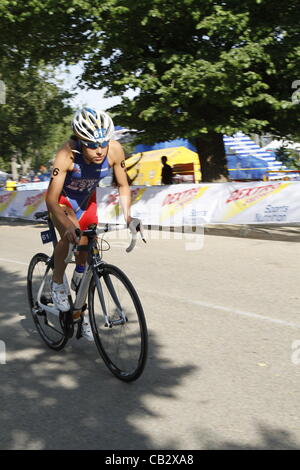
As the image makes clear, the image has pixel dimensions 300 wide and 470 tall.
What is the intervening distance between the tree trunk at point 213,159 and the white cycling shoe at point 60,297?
13029 millimetres

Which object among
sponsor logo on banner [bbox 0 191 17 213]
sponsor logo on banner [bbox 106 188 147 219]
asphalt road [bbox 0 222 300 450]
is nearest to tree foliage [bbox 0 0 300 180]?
sponsor logo on banner [bbox 106 188 147 219]

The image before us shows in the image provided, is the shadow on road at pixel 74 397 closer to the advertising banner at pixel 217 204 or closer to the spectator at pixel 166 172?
the advertising banner at pixel 217 204

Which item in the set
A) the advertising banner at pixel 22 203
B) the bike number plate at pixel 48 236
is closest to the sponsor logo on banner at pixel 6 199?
the advertising banner at pixel 22 203

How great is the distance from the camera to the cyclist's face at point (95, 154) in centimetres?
431

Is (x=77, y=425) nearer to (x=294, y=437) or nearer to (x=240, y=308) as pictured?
(x=294, y=437)

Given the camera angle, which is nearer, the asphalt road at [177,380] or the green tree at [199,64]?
the asphalt road at [177,380]

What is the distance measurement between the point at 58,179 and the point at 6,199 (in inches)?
669

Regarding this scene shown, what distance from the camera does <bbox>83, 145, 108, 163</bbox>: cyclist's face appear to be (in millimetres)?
4309

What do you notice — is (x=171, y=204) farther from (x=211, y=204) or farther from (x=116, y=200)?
(x=116, y=200)

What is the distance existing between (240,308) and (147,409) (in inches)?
108

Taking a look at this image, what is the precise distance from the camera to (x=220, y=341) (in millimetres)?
5117

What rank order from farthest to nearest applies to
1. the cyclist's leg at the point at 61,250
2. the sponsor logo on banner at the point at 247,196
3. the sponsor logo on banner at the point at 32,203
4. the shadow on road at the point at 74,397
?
the sponsor logo on banner at the point at 32,203, the sponsor logo on banner at the point at 247,196, the cyclist's leg at the point at 61,250, the shadow on road at the point at 74,397

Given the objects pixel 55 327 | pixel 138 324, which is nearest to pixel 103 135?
pixel 138 324

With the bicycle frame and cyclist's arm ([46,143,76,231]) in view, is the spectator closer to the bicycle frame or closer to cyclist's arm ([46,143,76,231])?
the bicycle frame
